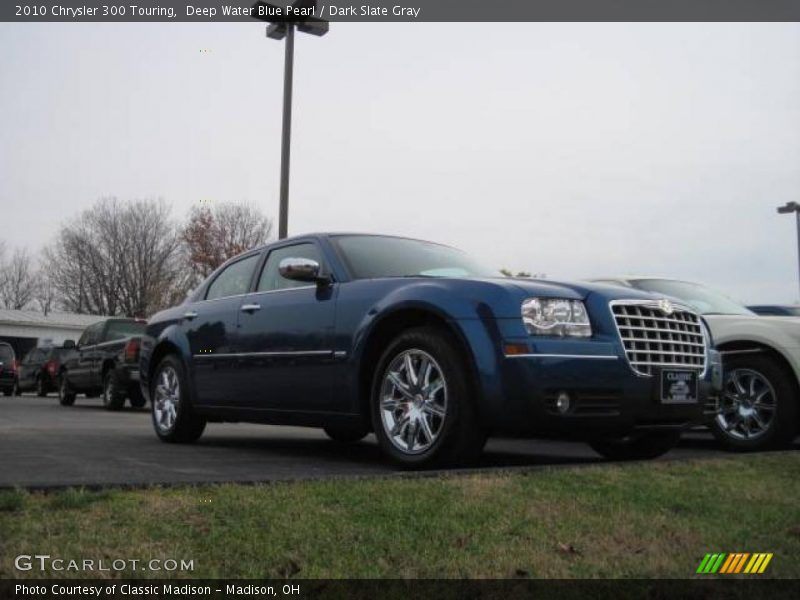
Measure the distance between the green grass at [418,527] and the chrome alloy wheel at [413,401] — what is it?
30.5 inches

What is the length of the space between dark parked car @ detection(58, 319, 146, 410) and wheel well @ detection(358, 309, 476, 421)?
10.6m

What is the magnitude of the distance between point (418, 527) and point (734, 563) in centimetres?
118

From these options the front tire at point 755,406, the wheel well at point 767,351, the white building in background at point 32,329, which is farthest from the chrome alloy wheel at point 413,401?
the white building in background at point 32,329

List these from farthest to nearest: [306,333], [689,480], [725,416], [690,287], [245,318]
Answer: [690,287]
[725,416]
[245,318]
[306,333]
[689,480]

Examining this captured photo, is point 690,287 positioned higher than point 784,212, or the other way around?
point 784,212

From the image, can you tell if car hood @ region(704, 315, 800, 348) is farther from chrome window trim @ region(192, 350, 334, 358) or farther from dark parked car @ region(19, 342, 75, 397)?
dark parked car @ region(19, 342, 75, 397)

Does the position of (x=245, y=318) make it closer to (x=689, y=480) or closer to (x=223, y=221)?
(x=689, y=480)

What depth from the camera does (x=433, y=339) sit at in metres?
5.40

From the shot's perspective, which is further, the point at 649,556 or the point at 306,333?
the point at 306,333

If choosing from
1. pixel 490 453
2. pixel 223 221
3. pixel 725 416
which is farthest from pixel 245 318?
pixel 223 221

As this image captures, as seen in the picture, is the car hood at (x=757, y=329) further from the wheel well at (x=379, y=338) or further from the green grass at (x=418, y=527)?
the wheel well at (x=379, y=338)

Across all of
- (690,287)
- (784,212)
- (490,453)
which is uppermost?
(784,212)

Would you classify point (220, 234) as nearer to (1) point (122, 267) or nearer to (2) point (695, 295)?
(1) point (122, 267)

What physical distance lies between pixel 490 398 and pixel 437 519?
1.45m
